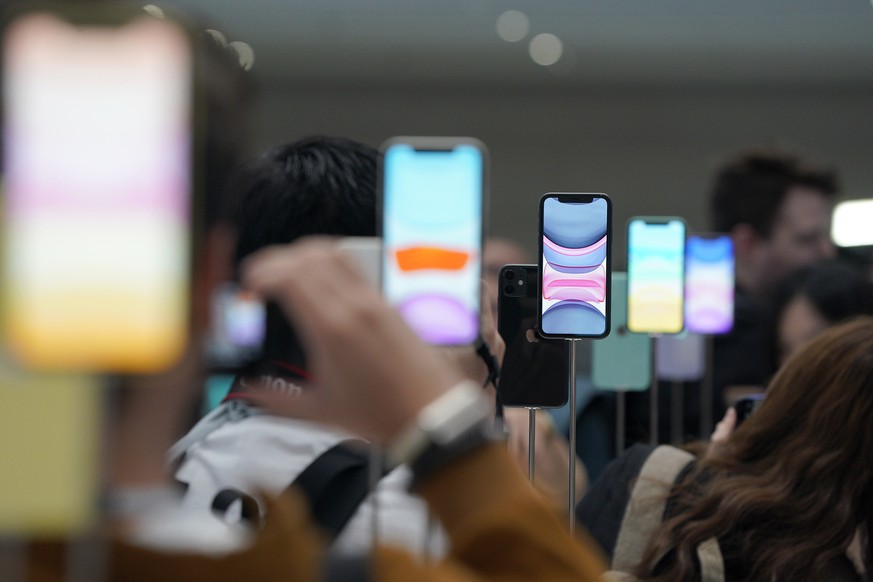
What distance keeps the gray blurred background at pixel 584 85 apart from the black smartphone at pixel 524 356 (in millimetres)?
5470

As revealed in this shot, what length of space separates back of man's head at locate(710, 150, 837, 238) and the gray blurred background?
3582 millimetres

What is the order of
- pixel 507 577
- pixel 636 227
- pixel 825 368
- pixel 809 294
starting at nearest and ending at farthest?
1. pixel 507 577
2. pixel 825 368
3. pixel 636 227
4. pixel 809 294

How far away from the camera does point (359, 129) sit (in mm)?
7250

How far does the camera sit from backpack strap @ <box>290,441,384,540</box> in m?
1.03

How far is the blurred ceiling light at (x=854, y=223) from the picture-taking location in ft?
11.3

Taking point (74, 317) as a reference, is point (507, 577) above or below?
below

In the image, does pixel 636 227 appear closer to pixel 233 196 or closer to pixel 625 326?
pixel 625 326

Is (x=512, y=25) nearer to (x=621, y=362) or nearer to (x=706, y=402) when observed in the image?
(x=706, y=402)

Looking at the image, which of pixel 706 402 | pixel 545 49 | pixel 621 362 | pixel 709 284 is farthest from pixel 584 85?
pixel 621 362

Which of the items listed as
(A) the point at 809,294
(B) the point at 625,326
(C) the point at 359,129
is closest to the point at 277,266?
(B) the point at 625,326

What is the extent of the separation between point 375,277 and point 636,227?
100 cm

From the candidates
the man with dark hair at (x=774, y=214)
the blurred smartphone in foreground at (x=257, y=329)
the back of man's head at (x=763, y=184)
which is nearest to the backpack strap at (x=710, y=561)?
the blurred smartphone in foreground at (x=257, y=329)

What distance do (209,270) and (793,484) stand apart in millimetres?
1048

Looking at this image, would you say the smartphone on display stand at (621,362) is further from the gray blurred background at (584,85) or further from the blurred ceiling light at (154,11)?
the gray blurred background at (584,85)
